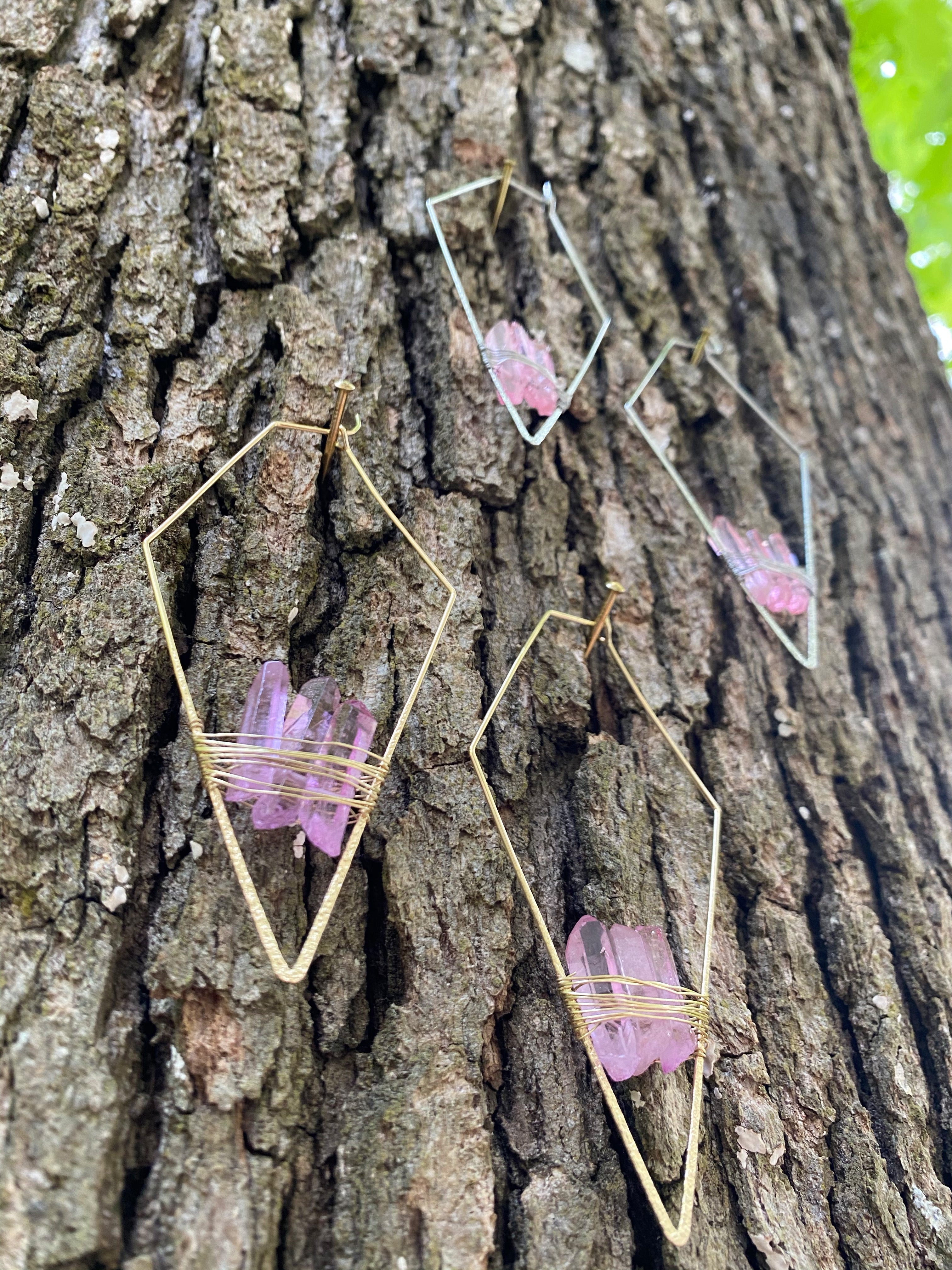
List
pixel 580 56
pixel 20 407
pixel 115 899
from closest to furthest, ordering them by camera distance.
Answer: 1. pixel 115 899
2. pixel 20 407
3. pixel 580 56

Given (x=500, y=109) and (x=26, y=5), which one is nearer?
(x=26, y=5)

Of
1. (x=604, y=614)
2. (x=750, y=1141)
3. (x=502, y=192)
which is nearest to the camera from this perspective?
(x=750, y=1141)

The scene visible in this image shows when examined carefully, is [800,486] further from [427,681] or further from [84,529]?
[84,529]

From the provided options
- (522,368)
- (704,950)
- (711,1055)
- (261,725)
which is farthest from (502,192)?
(711,1055)

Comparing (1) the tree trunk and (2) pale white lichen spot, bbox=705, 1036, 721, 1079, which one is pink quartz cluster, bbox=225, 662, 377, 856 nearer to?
(1) the tree trunk

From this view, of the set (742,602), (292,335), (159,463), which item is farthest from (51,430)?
(742,602)

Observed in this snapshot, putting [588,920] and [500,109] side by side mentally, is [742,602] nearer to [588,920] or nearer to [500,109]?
[588,920]

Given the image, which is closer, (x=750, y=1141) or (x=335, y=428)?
(x=750, y=1141)

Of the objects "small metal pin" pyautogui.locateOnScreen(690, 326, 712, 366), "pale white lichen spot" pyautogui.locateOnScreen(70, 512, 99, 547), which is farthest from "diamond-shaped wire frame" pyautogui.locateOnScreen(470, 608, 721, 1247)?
"small metal pin" pyautogui.locateOnScreen(690, 326, 712, 366)
